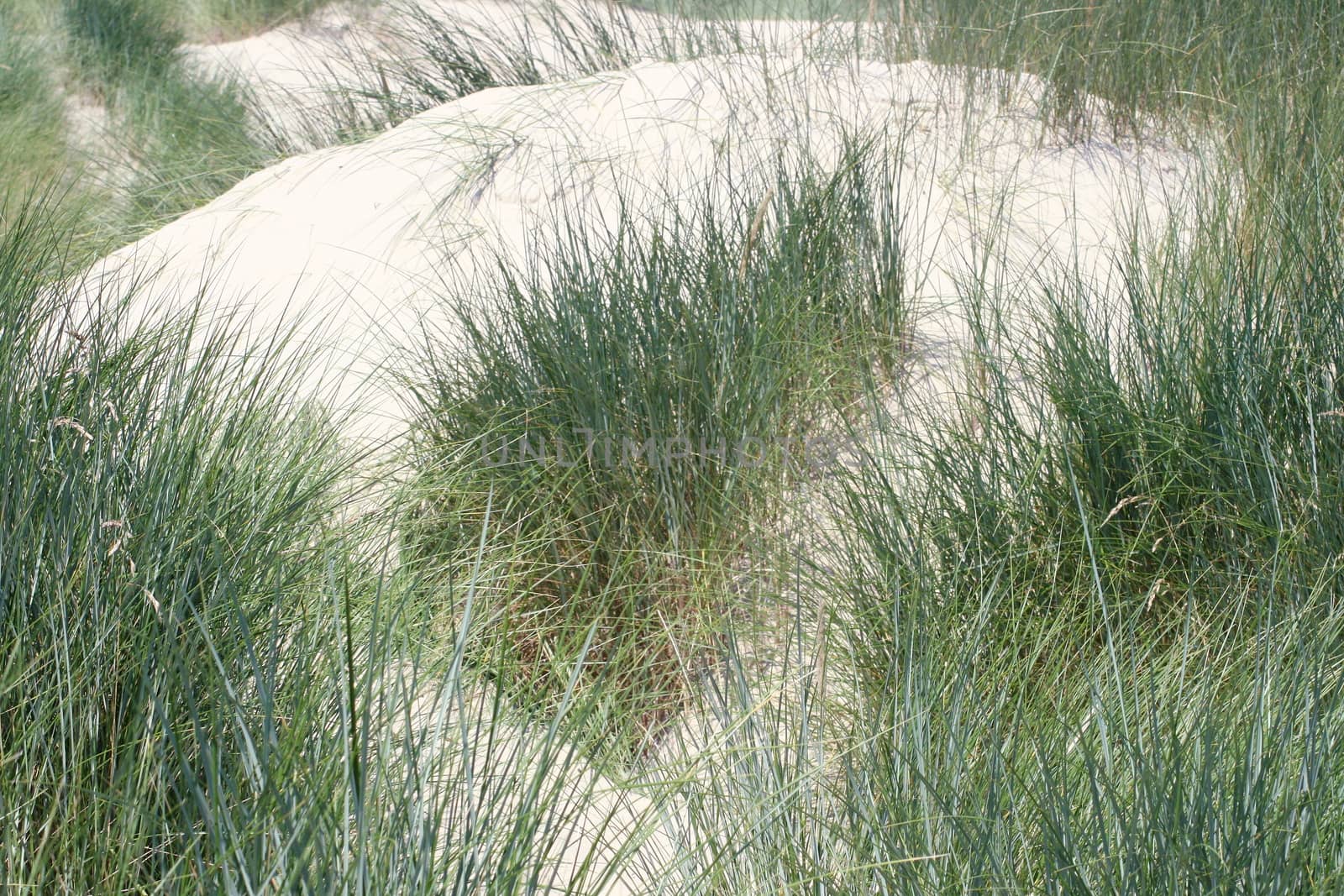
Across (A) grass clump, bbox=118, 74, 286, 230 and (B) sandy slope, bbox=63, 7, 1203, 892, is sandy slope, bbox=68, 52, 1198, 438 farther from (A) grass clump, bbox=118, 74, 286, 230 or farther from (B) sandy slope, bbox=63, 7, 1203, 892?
(A) grass clump, bbox=118, 74, 286, 230

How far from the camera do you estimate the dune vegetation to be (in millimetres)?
1102

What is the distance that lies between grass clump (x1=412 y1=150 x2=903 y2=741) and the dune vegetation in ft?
0.04

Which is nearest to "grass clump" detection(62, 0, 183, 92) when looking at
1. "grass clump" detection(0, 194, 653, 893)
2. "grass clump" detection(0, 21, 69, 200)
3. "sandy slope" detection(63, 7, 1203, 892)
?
"grass clump" detection(0, 21, 69, 200)

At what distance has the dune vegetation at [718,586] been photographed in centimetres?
110

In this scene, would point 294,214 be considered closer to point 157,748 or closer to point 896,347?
point 896,347

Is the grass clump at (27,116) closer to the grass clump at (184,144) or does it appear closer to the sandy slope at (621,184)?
the grass clump at (184,144)

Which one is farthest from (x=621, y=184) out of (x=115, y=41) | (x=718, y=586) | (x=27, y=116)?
(x=115, y=41)

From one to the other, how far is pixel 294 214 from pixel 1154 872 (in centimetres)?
349

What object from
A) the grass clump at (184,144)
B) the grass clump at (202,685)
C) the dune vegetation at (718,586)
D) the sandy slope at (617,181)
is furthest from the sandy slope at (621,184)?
the grass clump at (202,685)

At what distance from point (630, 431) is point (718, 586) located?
37cm

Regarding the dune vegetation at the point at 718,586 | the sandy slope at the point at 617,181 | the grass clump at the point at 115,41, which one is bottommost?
the dune vegetation at the point at 718,586

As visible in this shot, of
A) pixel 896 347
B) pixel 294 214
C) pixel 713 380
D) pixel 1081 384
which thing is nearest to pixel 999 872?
pixel 1081 384

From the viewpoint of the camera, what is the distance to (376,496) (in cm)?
217

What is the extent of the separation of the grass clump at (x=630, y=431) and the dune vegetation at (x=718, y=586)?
13 millimetres
